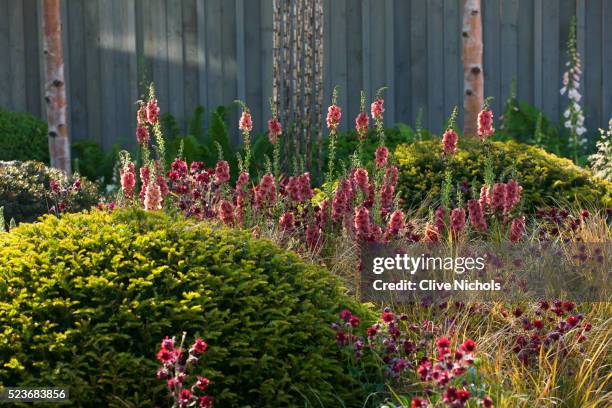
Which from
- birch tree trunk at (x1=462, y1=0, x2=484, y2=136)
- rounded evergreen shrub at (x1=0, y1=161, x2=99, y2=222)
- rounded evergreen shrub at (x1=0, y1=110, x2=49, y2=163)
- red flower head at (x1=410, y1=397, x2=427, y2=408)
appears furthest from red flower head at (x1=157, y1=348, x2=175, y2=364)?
rounded evergreen shrub at (x1=0, y1=110, x2=49, y2=163)

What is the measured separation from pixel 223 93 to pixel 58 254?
23.6ft

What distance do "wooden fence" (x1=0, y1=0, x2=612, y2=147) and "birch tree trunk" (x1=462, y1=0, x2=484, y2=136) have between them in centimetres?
195

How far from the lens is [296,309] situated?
151 inches

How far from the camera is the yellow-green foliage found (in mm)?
6832

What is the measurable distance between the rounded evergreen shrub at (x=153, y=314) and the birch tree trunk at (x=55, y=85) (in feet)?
16.1

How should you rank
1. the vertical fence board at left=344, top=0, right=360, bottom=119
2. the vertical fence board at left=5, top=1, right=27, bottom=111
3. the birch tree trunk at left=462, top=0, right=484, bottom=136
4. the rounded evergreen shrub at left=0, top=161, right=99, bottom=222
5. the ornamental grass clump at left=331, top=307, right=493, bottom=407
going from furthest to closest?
the vertical fence board at left=5, top=1, right=27, bottom=111 → the vertical fence board at left=344, top=0, right=360, bottom=119 → the birch tree trunk at left=462, top=0, right=484, bottom=136 → the rounded evergreen shrub at left=0, top=161, right=99, bottom=222 → the ornamental grass clump at left=331, top=307, right=493, bottom=407

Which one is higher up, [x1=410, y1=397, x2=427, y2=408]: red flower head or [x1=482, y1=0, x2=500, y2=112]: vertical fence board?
[x1=482, y1=0, x2=500, y2=112]: vertical fence board

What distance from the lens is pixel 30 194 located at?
6871 millimetres

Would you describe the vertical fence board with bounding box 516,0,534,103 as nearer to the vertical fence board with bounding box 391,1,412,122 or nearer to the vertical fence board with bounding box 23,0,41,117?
the vertical fence board with bounding box 391,1,412,122

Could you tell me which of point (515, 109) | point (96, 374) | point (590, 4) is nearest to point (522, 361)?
point (96, 374)

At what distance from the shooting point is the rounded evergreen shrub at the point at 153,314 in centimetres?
346

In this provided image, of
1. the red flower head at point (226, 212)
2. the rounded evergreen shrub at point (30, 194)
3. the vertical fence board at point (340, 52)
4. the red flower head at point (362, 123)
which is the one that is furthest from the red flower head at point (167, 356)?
the vertical fence board at point (340, 52)

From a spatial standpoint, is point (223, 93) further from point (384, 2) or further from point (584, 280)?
point (584, 280)

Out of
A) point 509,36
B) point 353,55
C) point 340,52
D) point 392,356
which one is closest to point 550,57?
point 509,36
